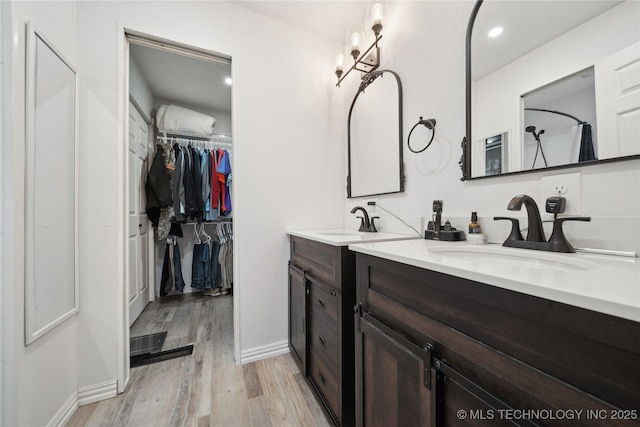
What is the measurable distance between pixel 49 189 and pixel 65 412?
108 centimetres

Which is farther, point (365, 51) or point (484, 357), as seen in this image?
point (365, 51)

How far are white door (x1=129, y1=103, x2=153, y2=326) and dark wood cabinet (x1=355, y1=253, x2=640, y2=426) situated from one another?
2.10m

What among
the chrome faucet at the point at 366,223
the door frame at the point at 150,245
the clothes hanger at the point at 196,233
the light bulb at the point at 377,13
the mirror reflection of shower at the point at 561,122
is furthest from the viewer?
the clothes hanger at the point at 196,233

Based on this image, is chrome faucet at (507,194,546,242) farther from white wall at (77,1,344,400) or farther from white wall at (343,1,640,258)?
white wall at (77,1,344,400)

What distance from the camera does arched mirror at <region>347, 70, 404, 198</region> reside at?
1396 millimetres

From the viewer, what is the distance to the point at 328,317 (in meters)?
1.06

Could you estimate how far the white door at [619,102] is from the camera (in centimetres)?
62

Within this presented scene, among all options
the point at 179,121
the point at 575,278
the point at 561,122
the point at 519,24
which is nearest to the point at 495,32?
the point at 519,24

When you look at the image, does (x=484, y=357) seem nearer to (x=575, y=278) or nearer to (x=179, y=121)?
(x=575, y=278)

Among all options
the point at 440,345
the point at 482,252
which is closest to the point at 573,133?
the point at 482,252

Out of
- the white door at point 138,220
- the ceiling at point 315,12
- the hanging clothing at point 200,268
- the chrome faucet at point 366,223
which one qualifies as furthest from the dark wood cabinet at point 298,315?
the ceiling at point 315,12

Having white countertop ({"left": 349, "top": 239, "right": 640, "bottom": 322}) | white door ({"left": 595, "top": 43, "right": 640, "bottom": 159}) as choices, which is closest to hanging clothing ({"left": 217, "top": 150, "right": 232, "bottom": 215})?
white countertop ({"left": 349, "top": 239, "right": 640, "bottom": 322})

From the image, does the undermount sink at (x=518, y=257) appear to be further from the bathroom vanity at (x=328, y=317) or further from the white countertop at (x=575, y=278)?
the bathroom vanity at (x=328, y=317)

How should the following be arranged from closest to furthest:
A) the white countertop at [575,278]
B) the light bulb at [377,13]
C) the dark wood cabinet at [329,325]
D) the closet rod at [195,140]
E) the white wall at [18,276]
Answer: the white countertop at [575,278] → the white wall at [18,276] → the dark wood cabinet at [329,325] → the light bulb at [377,13] → the closet rod at [195,140]
